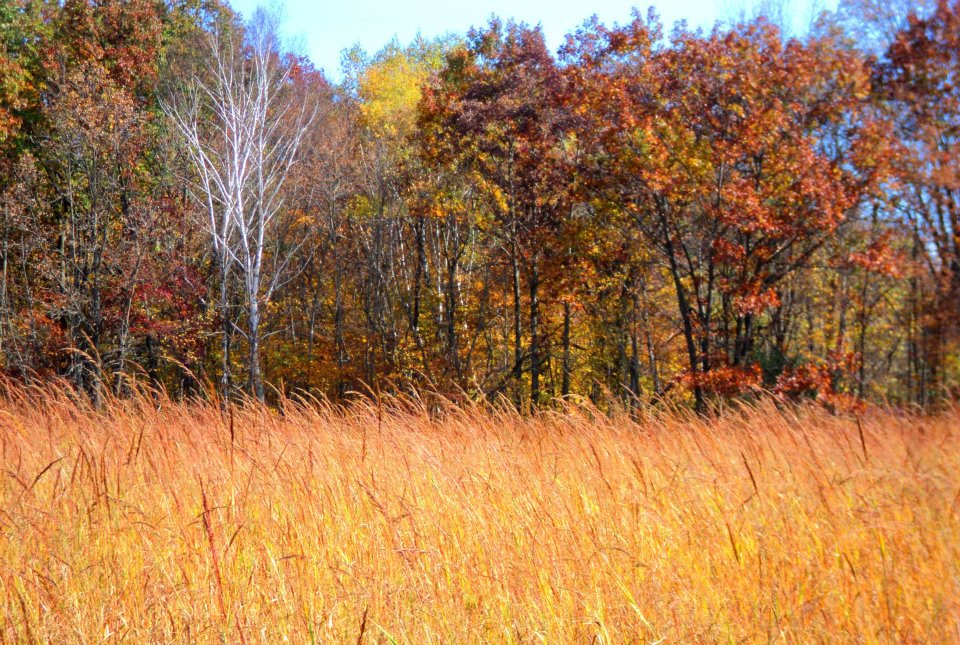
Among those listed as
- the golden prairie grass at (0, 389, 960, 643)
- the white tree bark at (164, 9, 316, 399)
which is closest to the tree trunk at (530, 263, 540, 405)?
the white tree bark at (164, 9, 316, 399)

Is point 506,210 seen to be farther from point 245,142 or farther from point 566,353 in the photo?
point 245,142

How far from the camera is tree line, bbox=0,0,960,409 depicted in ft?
41.4

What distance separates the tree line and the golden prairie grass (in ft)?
16.7

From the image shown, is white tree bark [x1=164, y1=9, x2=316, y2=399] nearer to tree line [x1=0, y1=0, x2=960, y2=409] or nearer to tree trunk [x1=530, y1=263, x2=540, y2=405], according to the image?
tree line [x1=0, y1=0, x2=960, y2=409]

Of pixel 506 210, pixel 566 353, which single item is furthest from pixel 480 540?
pixel 566 353

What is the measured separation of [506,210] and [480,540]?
13.9 meters

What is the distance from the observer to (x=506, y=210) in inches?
666

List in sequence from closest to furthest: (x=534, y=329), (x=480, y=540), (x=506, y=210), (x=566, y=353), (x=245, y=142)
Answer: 1. (x=480, y=540)
2. (x=506, y=210)
3. (x=534, y=329)
4. (x=566, y=353)
5. (x=245, y=142)

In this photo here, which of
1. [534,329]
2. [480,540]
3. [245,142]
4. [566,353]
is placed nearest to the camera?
[480,540]

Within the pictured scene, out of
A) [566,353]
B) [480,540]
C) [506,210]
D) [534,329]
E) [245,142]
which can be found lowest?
[566,353]

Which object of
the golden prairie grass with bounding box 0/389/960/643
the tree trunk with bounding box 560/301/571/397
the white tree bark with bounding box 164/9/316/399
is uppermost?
the white tree bark with bounding box 164/9/316/399

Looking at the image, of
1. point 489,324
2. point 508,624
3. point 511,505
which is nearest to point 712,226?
point 489,324

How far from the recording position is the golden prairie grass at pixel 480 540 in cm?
271

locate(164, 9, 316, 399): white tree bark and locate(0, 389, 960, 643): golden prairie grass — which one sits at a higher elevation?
locate(164, 9, 316, 399): white tree bark
